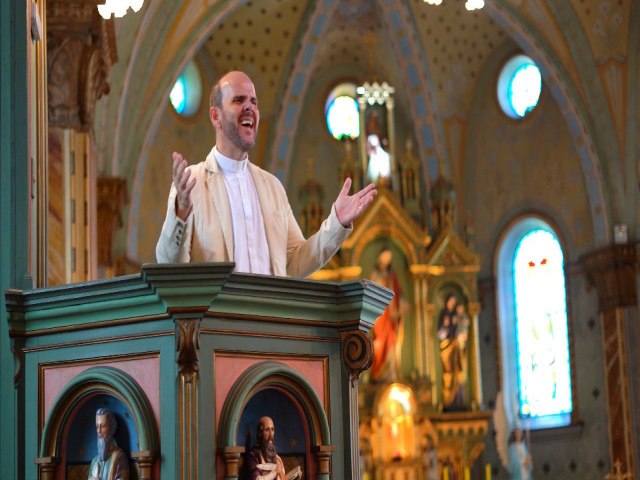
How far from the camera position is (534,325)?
18.1m

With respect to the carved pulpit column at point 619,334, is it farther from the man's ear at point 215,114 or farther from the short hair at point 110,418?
the short hair at point 110,418

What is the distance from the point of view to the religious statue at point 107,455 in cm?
344

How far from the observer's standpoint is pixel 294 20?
18.5 m

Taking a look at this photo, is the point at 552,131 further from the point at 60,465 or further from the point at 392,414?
the point at 60,465

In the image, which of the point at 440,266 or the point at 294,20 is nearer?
the point at 440,266

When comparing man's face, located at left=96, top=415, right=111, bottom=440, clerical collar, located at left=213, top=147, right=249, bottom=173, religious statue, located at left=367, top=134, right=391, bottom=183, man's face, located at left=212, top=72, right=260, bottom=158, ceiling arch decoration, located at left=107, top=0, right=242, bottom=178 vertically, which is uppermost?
ceiling arch decoration, located at left=107, top=0, right=242, bottom=178

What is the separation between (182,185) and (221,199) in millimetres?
448

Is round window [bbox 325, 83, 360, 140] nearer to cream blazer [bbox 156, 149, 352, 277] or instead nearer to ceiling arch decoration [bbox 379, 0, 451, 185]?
ceiling arch decoration [bbox 379, 0, 451, 185]

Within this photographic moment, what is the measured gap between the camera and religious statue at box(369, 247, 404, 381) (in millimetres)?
16578

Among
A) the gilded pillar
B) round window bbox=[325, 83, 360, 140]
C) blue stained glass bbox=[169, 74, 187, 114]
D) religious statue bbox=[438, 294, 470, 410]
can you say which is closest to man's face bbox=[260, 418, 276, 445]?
the gilded pillar

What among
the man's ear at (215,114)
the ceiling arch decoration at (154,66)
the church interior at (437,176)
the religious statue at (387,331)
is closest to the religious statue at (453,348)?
the church interior at (437,176)

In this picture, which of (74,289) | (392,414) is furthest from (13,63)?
(392,414)

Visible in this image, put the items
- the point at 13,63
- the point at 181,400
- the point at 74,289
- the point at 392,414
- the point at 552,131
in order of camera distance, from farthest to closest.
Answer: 1. the point at 552,131
2. the point at 392,414
3. the point at 13,63
4. the point at 74,289
5. the point at 181,400

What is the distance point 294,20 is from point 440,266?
4.43 m
